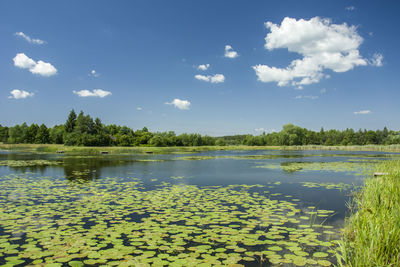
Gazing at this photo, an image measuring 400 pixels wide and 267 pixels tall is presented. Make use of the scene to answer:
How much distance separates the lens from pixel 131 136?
81.1 m

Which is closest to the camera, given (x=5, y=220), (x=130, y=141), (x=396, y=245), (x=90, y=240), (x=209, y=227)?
(x=396, y=245)

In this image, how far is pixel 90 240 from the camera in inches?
203

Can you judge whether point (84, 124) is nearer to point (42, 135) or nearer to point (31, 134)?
point (42, 135)

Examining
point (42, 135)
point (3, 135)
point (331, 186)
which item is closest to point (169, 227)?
point (331, 186)

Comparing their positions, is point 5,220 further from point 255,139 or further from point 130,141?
point 255,139

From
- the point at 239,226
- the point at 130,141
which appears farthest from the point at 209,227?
the point at 130,141

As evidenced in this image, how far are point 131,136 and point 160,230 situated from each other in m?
78.2

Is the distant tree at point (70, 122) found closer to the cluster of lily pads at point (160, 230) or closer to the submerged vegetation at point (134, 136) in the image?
the submerged vegetation at point (134, 136)

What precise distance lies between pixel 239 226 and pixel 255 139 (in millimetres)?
108177

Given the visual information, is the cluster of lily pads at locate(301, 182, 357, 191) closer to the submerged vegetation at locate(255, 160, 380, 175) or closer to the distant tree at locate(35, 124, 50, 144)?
the submerged vegetation at locate(255, 160, 380, 175)

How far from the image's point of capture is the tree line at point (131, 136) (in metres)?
72.6

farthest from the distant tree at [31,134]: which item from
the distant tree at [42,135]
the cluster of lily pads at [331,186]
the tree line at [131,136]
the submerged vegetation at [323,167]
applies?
the cluster of lily pads at [331,186]

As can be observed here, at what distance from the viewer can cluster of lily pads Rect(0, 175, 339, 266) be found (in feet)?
14.5

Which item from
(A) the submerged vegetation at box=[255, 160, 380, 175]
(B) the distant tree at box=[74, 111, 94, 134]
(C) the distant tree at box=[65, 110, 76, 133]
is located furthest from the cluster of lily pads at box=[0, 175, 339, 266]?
(C) the distant tree at box=[65, 110, 76, 133]
